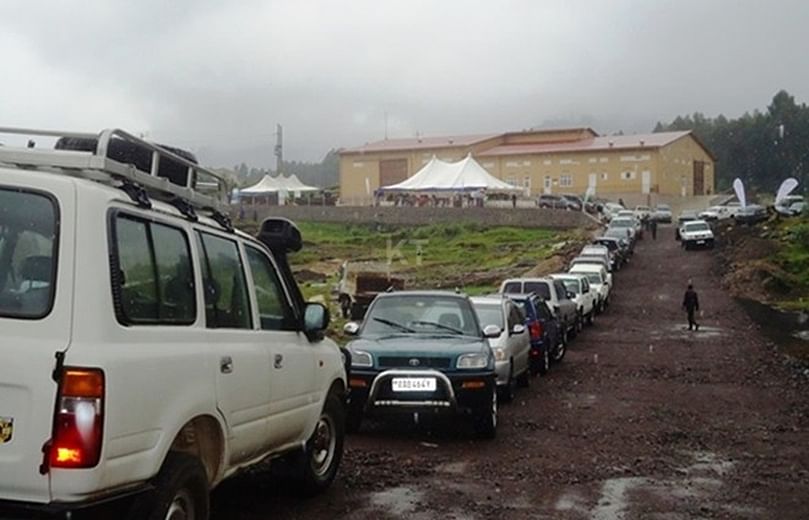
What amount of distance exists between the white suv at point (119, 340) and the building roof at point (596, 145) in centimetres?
8192

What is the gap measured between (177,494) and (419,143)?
94.4 meters

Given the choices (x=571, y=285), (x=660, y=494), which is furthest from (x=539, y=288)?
(x=660, y=494)

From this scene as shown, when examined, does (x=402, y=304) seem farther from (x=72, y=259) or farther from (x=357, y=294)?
(x=357, y=294)

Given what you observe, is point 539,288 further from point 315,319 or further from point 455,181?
point 455,181

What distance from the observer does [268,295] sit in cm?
703

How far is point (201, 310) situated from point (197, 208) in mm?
973

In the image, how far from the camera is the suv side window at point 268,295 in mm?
6793

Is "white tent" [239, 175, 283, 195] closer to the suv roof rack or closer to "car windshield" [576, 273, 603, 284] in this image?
"car windshield" [576, 273, 603, 284]

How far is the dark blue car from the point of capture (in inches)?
716

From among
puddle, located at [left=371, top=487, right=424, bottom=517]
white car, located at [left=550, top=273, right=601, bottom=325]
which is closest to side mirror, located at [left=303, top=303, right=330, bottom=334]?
puddle, located at [left=371, top=487, right=424, bottom=517]

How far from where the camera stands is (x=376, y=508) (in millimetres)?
7727

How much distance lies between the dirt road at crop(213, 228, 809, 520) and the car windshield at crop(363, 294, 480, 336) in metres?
1.16

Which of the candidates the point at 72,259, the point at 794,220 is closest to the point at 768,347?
the point at 72,259

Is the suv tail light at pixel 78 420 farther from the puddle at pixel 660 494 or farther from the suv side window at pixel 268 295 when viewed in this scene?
the puddle at pixel 660 494
